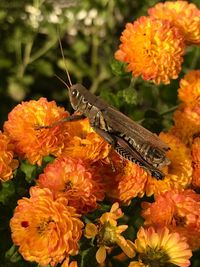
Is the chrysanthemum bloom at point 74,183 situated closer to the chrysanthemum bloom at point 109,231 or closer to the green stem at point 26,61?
the chrysanthemum bloom at point 109,231

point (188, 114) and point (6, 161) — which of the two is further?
point (188, 114)

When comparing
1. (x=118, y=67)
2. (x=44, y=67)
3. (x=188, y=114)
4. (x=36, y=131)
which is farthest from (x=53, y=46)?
(x=36, y=131)

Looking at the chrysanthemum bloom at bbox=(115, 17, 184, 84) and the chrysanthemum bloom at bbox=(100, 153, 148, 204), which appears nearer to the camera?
the chrysanthemum bloom at bbox=(100, 153, 148, 204)

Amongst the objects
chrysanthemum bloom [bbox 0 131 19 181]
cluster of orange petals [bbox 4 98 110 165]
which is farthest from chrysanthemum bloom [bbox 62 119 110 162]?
chrysanthemum bloom [bbox 0 131 19 181]

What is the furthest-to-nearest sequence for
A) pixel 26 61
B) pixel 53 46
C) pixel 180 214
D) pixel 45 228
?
pixel 53 46
pixel 26 61
pixel 180 214
pixel 45 228

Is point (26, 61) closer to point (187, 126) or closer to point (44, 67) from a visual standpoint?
point (44, 67)

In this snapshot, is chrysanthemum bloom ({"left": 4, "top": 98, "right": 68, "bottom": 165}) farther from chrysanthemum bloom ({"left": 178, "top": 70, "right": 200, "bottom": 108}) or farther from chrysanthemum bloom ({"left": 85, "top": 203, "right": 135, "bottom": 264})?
chrysanthemum bloom ({"left": 178, "top": 70, "right": 200, "bottom": 108})
